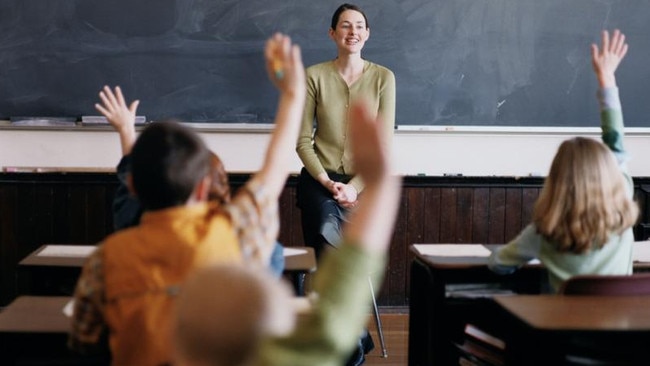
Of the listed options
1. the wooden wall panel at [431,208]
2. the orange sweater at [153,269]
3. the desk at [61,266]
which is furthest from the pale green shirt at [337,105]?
the orange sweater at [153,269]

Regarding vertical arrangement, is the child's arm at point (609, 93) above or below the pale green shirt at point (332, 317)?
above

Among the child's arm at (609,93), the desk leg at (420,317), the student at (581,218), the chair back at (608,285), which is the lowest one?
the desk leg at (420,317)

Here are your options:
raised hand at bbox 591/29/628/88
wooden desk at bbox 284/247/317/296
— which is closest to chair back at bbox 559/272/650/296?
raised hand at bbox 591/29/628/88

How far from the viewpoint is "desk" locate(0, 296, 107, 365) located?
2008 millimetres

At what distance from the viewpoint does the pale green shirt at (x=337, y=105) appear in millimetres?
3988

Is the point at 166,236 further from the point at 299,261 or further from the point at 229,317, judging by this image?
the point at 299,261

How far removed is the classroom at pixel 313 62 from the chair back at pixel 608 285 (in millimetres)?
2425

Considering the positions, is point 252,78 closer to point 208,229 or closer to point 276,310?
point 208,229

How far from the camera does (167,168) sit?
155 centimetres

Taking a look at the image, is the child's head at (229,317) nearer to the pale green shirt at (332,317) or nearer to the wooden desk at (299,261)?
the pale green shirt at (332,317)

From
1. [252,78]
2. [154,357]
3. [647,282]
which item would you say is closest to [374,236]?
[154,357]

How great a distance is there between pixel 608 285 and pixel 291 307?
143 centimetres

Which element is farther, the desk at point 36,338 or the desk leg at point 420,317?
the desk leg at point 420,317

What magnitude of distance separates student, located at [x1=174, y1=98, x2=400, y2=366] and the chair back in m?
1.24
